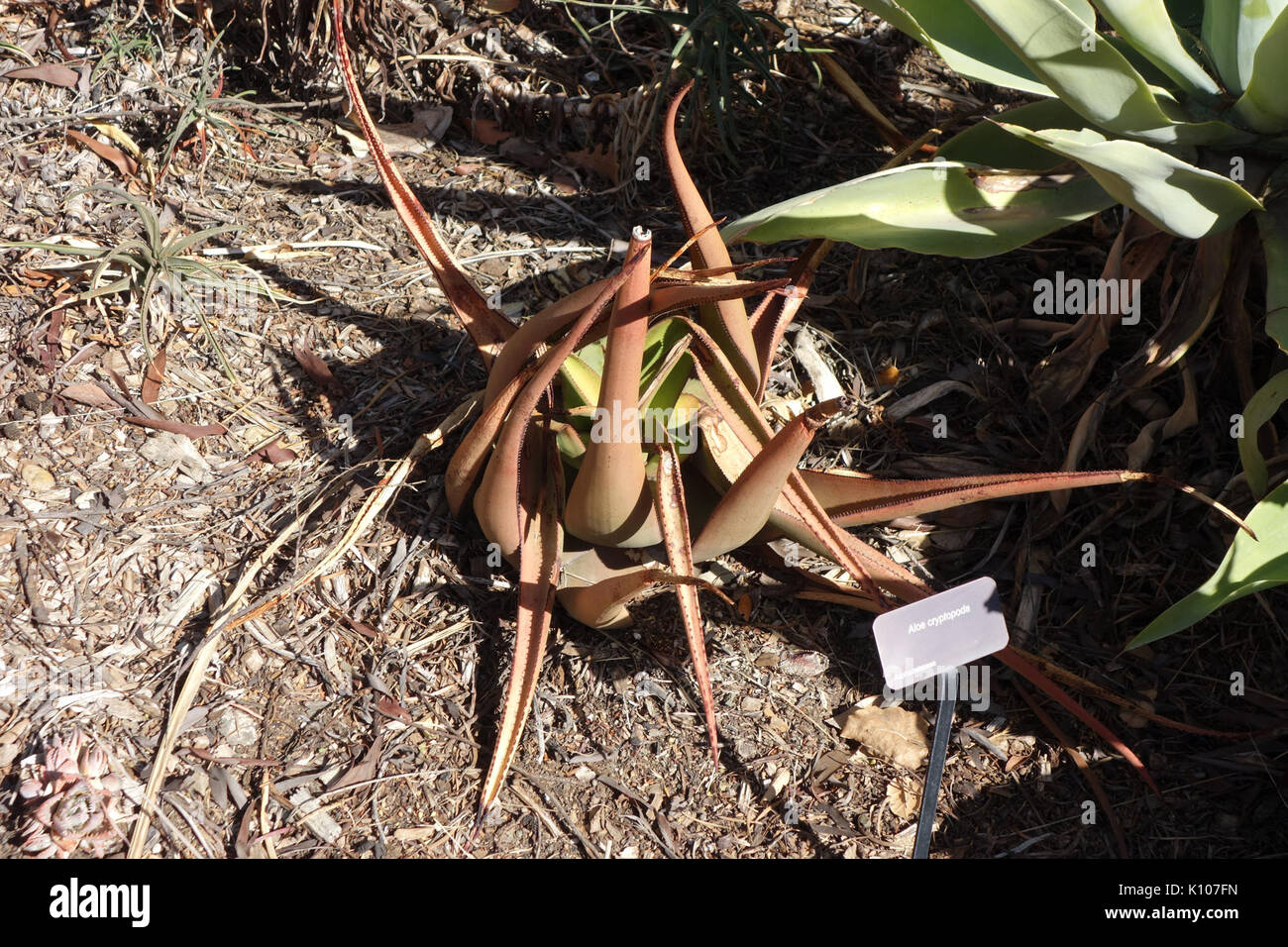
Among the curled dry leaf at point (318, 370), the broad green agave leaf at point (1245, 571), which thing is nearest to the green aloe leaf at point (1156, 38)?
the broad green agave leaf at point (1245, 571)

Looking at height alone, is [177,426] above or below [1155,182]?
below

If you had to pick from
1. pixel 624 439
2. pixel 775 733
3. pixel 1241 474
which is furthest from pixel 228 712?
Result: pixel 1241 474

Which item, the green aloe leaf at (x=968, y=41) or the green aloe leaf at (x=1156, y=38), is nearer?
the green aloe leaf at (x=1156, y=38)

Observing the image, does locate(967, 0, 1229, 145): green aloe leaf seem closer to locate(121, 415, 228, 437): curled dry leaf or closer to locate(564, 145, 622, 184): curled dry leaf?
locate(564, 145, 622, 184): curled dry leaf

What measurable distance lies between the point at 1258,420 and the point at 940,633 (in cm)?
76

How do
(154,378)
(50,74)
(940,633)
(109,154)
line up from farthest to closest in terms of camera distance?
(50,74)
(109,154)
(154,378)
(940,633)

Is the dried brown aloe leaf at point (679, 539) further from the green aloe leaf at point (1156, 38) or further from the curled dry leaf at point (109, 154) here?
the curled dry leaf at point (109, 154)

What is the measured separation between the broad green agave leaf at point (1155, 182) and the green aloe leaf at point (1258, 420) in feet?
0.98

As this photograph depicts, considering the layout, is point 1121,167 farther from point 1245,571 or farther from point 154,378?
point 154,378

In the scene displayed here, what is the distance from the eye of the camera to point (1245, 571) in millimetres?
1745

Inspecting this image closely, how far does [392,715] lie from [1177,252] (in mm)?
1959

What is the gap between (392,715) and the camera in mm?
1887

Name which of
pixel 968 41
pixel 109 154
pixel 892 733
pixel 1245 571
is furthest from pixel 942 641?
pixel 109 154

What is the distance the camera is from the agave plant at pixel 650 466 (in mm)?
1672
